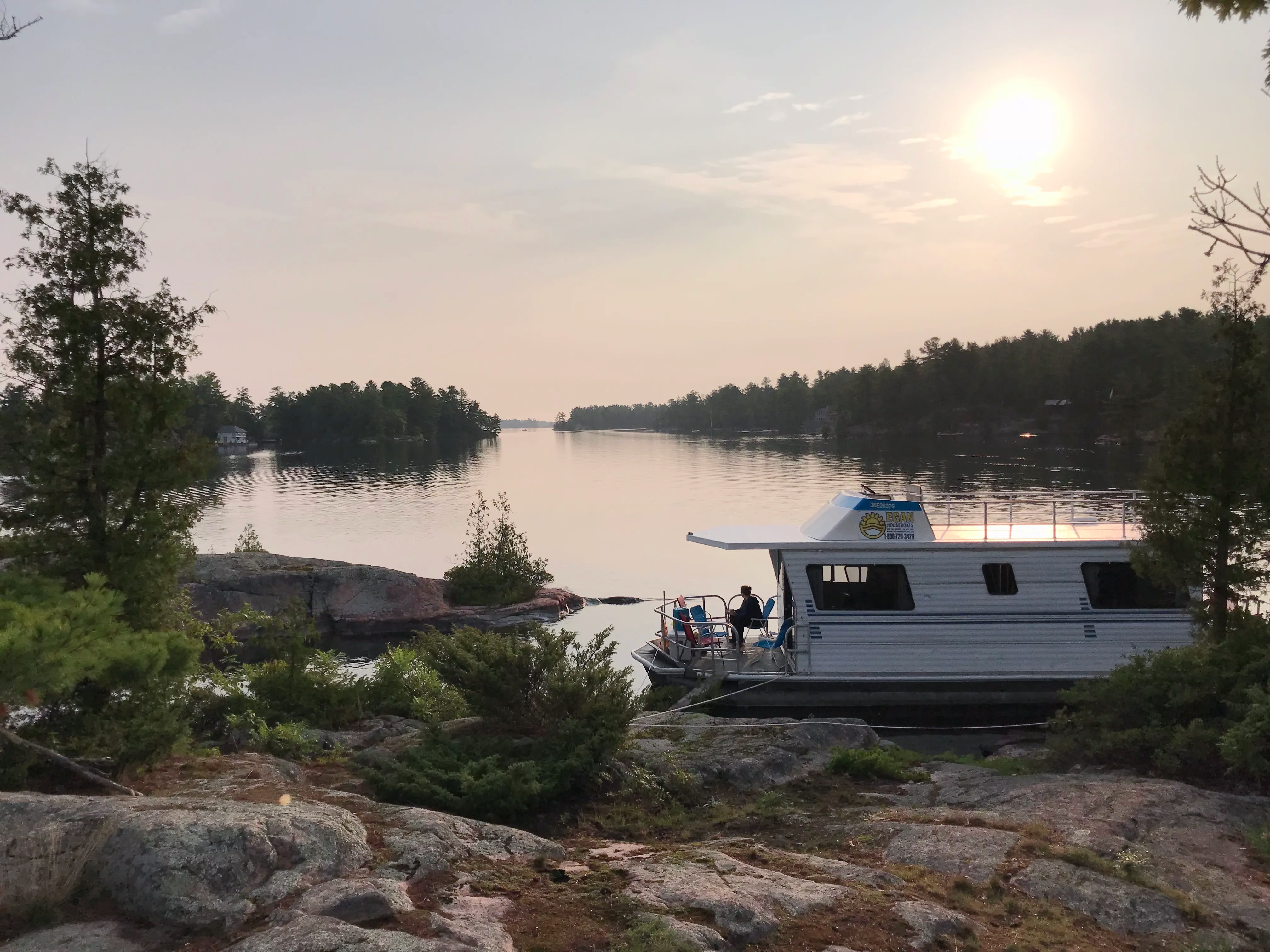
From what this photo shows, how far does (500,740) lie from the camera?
9.30 m

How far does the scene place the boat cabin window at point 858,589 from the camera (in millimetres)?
16438

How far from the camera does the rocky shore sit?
195 inches

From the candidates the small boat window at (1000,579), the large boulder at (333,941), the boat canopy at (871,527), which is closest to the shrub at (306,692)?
the boat canopy at (871,527)

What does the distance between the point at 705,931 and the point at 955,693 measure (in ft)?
39.5

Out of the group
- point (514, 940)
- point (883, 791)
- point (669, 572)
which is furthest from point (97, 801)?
point (669, 572)

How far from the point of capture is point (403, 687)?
1409 cm

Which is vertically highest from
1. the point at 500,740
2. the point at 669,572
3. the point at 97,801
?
the point at 97,801

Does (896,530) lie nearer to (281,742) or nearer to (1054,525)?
(1054,525)

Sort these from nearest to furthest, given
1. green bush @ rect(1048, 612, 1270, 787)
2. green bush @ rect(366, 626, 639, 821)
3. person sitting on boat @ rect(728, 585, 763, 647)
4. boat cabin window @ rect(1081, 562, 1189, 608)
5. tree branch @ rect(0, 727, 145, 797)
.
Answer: tree branch @ rect(0, 727, 145, 797) → green bush @ rect(366, 626, 639, 821) → green bush @ rect(1048, 612, 1270, 787) → boat cabin window @ rect(1081, 562, 1189, 608) → person sitting on boat @ rect(728, 585, 763, 647)

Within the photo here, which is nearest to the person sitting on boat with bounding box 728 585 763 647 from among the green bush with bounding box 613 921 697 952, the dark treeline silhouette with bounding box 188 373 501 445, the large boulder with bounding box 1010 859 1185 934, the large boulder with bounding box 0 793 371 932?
the large boulder with bounding box 1010 859 1185 934

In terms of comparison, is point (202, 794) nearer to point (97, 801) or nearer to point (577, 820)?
point (97, 801)

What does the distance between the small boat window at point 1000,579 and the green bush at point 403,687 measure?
31.0 ft

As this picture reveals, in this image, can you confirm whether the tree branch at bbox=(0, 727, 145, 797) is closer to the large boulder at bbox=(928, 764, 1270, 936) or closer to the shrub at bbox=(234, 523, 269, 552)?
the large boulder at bbox=(928, 764, 1270, 936)

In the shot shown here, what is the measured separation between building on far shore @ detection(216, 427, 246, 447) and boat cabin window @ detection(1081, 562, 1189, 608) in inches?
6246
